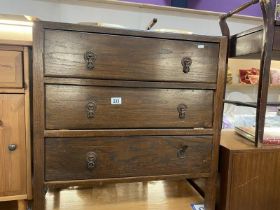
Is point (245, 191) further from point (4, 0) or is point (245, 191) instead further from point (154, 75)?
point (4, 0)

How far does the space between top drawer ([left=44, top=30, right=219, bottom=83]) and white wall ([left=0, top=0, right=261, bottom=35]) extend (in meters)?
0.84

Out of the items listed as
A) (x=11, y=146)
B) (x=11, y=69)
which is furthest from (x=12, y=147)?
(x=11, y=69)

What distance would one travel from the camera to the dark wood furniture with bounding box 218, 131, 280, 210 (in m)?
0.90

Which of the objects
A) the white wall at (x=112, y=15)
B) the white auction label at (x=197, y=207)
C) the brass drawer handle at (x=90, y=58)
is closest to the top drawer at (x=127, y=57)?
the brass drawer handle at (x=90, y=58)

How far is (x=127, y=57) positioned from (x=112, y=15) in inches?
34.8

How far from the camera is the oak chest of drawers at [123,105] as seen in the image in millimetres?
757

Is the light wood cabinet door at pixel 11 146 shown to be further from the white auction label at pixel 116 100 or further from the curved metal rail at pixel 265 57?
the curved metal rail at pixel 265 57

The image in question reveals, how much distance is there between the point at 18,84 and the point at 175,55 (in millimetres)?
575

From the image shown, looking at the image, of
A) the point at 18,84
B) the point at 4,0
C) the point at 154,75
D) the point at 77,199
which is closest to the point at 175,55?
the point at 154,75

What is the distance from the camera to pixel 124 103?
82cm

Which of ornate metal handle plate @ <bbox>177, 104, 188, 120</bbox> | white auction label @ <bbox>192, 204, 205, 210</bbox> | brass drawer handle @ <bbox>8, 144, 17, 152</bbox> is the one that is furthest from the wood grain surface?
ornate metal handle plate @ <bbox>177, 104, 188, 120</bbox>

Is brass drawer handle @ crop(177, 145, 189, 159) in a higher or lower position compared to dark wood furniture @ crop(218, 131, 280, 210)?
higher

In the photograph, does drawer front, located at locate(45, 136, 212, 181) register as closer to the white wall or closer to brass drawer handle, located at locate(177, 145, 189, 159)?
brass drawer handle, located at locate(177, 145, 189, 159)

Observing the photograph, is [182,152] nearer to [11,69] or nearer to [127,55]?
[127,55]
